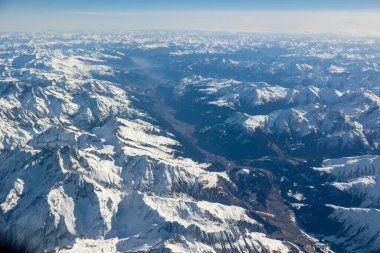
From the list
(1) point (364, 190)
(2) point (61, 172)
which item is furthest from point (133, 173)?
(1) point (364, 190)

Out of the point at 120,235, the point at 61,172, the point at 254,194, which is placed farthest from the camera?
the point at 254,194

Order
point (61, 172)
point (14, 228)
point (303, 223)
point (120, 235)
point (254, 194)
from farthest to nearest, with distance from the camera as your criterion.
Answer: point (254, 194)
point (303, 223)
point (61, 172)
point (120, 235)
point (14, 228)

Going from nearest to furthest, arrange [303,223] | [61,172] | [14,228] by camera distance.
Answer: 1. [14,228]
2. [61,172]
3. [303,223]

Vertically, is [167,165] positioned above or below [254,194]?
above

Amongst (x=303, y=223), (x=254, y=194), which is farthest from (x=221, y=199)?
(x=303, y=223)

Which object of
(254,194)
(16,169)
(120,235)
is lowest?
(254,194)

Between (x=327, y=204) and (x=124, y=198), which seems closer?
(x=124, y=198)

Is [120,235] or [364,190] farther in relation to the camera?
[364,190]

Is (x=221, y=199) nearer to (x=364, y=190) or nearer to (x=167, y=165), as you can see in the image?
(x=167, y=165)

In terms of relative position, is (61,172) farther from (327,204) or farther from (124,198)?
(327,204)
